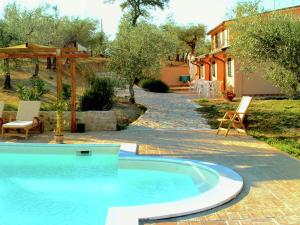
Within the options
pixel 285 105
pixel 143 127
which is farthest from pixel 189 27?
pixel 143 127

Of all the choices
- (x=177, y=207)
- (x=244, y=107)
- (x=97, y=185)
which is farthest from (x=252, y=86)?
(x=177, y=207)

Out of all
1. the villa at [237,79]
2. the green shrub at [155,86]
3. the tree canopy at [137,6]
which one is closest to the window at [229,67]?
the villa at [237,79]

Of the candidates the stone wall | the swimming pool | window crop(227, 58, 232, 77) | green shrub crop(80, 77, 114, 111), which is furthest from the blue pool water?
window crop(227, 58, 232, 77)

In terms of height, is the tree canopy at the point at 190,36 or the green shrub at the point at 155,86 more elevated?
the tree canopy at the point at 190,36

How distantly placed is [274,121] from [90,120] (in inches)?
239

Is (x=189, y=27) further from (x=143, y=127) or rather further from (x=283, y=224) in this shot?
(x=283, y=224)

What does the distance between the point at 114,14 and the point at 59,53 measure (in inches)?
935

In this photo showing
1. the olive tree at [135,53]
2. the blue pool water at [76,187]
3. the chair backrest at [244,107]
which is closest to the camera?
the blue pool water at [76,187]

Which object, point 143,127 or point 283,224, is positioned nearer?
point 283,224

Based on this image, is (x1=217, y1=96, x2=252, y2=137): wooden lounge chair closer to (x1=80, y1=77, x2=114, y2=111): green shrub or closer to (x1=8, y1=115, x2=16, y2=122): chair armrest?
(x1=80, y1=77, x2=114, y2=111): green shrub

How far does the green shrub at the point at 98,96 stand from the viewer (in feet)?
46.7

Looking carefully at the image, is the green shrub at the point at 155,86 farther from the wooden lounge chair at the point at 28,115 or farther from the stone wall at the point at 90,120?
the wooden lounge chair at the point at 28,115

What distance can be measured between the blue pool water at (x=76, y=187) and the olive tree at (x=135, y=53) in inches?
358

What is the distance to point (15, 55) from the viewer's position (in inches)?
491
